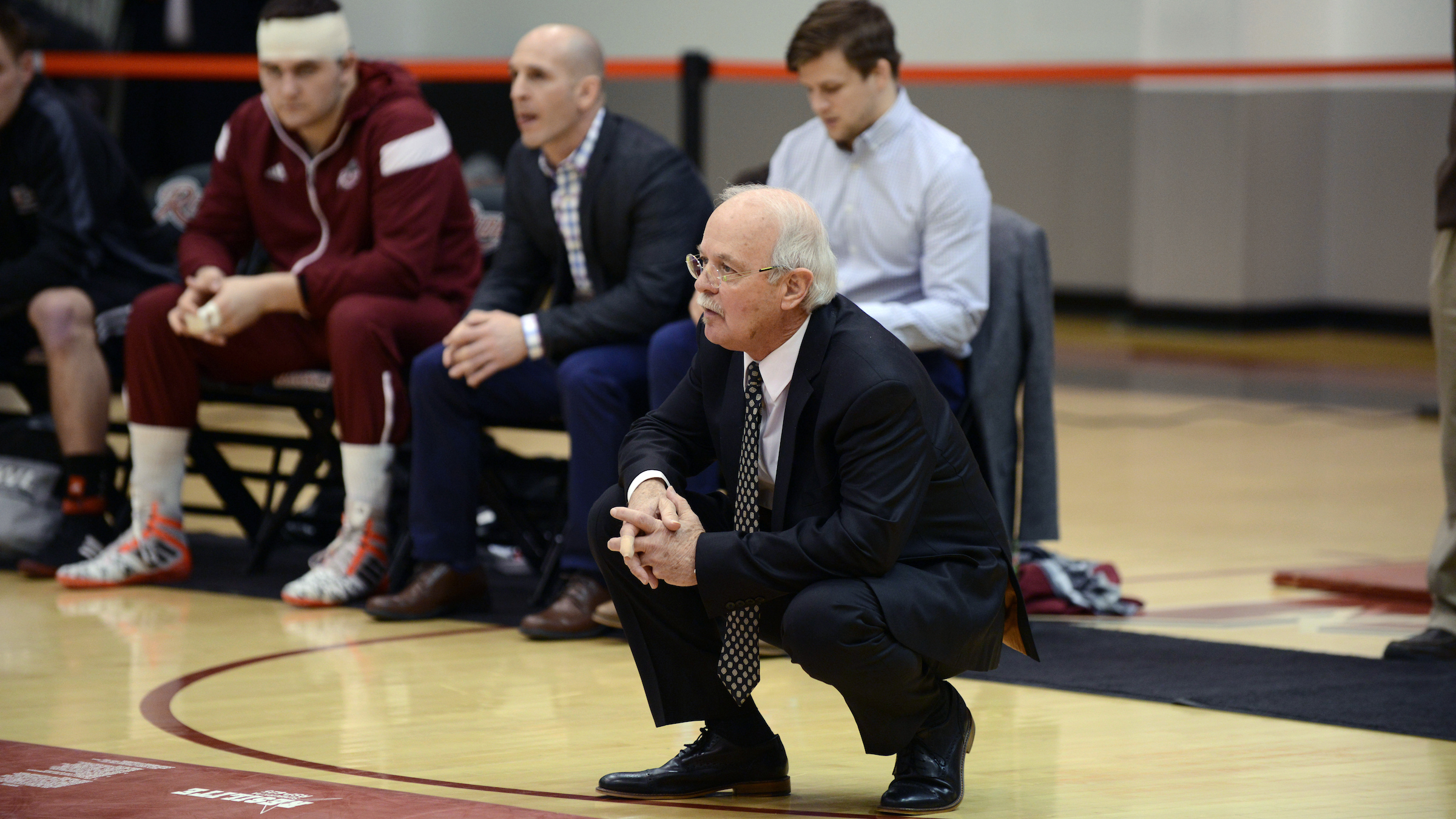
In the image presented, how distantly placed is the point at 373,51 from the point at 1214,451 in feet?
22.3

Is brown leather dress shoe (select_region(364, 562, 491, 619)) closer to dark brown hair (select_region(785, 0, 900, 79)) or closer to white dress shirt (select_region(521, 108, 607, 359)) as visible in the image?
white dress shirt (select_region(521, 108, 607, 359))

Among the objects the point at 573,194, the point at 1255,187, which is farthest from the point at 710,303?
the point at 1255,187

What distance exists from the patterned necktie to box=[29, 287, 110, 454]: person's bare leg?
7.68 feet

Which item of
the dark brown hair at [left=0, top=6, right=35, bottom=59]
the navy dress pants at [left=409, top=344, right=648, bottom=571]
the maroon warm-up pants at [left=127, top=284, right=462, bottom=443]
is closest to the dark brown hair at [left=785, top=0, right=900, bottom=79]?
the navy dress pants at [left=409, top=344, right=648, bottom=571]

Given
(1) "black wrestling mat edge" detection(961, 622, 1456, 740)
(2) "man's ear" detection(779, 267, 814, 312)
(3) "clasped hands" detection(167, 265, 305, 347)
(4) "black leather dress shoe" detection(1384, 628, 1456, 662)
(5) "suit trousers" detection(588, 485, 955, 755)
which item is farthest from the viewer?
(3) "clasped hands" detection(167, 265, 305, 347)

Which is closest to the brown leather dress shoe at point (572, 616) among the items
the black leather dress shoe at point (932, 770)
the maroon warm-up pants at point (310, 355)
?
the maroon warm-up pants at point (310, 355)

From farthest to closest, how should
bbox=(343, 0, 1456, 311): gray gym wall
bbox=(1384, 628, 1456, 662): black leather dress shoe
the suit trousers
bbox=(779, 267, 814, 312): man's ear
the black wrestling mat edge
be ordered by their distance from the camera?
bbox=(343, 0, 1456, 311): gray gym wall → bbox=(1384, 628, 1456, 662): black leather dress shoe → the black wrestling mat edge → bbox=(779, 267, 814, 312): man's ear → the suit trousers

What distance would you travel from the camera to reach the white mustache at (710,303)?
256 cm

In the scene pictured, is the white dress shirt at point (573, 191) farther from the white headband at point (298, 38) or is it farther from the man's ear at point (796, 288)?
the man's ear at point (796, 288)

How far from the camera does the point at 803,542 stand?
97.5 inches

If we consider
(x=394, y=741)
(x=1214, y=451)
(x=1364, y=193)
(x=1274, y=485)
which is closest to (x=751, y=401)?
(x=394, y=741)

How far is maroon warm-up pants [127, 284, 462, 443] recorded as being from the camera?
4051 millimetres

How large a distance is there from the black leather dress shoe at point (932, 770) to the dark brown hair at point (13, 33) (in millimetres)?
3043

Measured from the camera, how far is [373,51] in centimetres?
1148
